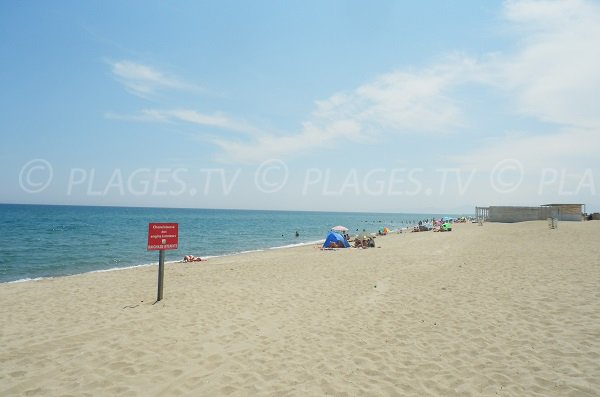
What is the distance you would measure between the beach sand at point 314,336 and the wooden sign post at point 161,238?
1092 millimetres

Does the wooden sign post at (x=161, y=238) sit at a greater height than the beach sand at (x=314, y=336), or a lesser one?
greater

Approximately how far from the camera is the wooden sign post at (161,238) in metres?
9.27

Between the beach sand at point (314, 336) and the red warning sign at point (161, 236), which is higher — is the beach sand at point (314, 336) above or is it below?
below

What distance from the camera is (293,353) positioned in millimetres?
5789

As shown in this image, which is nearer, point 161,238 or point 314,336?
point 314,336

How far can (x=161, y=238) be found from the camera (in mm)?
9406

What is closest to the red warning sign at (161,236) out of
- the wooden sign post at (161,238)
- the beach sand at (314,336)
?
the wooden sign post at (161,238)

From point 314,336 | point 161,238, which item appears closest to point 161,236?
point 161,238

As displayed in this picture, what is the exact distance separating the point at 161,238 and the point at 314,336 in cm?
525

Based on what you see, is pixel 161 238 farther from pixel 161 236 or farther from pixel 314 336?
pixel 314 336

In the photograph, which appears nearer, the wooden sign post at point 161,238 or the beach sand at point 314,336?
the beach sand at point 314,336

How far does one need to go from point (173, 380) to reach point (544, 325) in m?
6.97

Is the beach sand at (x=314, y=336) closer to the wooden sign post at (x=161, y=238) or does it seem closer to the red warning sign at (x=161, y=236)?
the wooden sign post at (x=161, y=238)

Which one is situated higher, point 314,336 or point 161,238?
point 161,238
